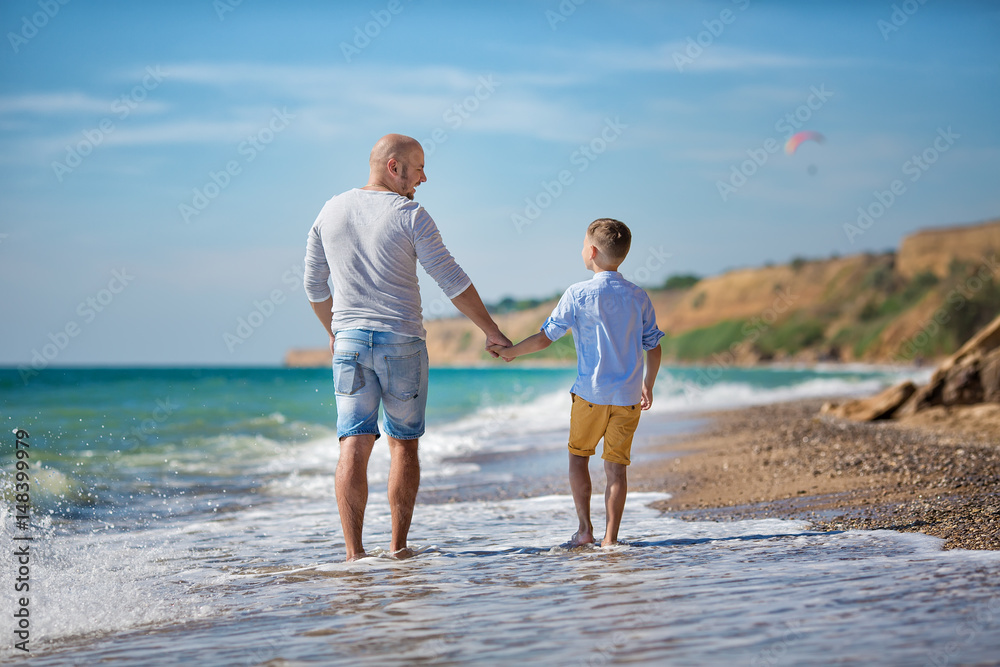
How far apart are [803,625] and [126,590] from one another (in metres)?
2.90

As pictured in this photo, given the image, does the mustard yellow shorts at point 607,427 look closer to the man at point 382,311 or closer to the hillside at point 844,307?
the man at point 382,311

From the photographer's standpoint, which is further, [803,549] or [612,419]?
[612,419]

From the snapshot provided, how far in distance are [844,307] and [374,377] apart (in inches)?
3640

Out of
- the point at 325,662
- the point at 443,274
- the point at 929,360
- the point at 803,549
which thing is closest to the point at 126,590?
the point at 325,662

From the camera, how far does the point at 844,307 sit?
8838 centimetres

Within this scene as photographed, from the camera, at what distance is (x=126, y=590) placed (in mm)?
3740

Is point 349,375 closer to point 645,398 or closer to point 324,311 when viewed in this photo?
point 324,311

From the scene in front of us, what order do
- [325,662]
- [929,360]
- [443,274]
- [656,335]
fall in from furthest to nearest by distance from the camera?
[929,360] → [656,335] → [443,274] → [325,662]

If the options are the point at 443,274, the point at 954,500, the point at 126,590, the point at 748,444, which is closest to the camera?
the point at 126,590

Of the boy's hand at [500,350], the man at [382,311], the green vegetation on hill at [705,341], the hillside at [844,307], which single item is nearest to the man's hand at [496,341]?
the boy's hand at [500,350]

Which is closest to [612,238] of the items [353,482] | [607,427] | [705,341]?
[607,427]

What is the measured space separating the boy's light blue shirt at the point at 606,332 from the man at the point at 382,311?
0.47 meters

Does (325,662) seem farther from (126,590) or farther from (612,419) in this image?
(612,419)

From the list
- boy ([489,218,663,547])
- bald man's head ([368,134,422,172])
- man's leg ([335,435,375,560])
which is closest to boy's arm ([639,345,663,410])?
boy ([489,218,663,547])
